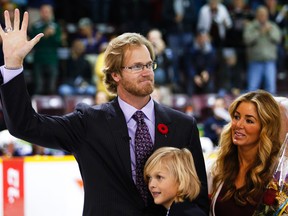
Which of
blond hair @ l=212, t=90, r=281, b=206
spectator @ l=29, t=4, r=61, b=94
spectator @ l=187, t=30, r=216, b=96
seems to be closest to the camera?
blond hair @ l=212, t=90, r=281, b=206

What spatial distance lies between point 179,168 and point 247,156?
2.02 ft

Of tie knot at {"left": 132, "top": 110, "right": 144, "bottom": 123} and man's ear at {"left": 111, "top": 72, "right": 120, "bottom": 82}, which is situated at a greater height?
man's ear at {"left": 111, "top": 72, "right": 120, "bottom": 82}

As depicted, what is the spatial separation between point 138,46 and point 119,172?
669mm

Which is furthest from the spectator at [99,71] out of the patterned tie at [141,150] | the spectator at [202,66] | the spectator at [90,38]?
the patterned tie at [141,150]

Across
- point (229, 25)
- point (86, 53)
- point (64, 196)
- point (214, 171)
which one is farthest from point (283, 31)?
point (214, 171)

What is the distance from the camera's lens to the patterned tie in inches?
166

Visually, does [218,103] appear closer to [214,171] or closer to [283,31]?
[283,31]

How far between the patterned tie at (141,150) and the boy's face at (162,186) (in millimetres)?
75

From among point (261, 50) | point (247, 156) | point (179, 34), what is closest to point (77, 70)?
point (179, 34)

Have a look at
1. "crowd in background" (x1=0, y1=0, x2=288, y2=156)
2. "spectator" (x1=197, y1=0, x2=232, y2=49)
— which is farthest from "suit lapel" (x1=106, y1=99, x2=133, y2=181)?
"spectator" (x1=197, y1=0, x2=232, y2=49)

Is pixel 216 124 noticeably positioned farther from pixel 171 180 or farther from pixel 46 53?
pixel 171 180

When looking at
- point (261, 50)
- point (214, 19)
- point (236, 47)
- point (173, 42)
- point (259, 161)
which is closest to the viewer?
point (259, 161)

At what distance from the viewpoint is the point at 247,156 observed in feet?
15.2

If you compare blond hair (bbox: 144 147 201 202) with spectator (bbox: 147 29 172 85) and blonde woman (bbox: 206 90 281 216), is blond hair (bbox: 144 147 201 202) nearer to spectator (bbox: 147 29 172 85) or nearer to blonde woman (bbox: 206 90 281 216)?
blonde woman (bbox: 206 90 281 216)
